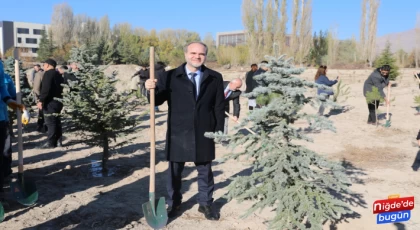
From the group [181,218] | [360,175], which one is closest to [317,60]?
[360,175]

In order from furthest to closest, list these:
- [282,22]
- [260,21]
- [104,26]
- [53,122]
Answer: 1. [104,26]
2. [260,21]
3. [282,22]
4. [53,122]

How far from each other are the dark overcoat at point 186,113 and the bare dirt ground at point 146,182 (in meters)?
0.58

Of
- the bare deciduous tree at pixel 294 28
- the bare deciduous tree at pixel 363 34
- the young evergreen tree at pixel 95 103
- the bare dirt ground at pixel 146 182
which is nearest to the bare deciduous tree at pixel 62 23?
the bare deciduous tree at pixel 294 28

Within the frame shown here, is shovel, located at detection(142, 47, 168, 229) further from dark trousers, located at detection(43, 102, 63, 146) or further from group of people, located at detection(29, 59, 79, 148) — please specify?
dark trousers, located at detection(43, 102, 63, 146)

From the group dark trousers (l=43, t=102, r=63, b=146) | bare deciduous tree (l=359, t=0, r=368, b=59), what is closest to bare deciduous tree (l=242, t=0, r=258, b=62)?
bare deciduous tree (l=359, t=0, r=368, b=59)

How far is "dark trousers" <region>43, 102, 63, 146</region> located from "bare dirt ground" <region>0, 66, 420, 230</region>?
33cm

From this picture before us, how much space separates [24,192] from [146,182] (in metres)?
1.65

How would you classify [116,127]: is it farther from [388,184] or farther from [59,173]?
[388,184]

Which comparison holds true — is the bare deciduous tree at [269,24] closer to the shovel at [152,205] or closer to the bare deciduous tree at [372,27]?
the bare deciduous tree at [372,27]

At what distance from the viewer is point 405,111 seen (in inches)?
520

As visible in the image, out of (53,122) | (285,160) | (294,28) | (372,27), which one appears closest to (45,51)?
(294,28)

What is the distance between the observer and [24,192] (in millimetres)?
4500

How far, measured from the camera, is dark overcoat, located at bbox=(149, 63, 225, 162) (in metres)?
3.91

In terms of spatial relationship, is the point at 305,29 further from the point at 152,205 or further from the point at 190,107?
the point at 152,205
